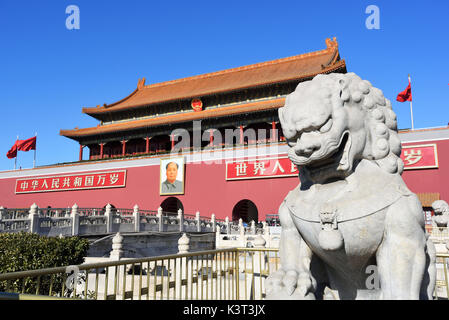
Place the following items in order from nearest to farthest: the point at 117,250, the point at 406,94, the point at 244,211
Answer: the point at 117,250 → the point at 406,94 → the point at 244,211

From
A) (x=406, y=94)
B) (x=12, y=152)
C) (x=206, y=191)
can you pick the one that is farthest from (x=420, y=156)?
(x=12, y=152)

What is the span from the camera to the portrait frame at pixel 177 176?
1881cm

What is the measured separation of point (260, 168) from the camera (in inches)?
671

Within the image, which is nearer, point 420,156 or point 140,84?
point 420,156

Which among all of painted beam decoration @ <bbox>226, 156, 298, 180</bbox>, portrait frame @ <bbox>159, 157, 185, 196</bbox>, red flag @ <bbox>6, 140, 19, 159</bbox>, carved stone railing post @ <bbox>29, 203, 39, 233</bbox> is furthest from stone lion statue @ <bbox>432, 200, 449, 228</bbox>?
red flag @ <bbox>6, 140, 19, 159</bbox>

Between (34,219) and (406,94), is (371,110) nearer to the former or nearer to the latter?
(34,219)

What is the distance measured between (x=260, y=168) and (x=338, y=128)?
15051 mm

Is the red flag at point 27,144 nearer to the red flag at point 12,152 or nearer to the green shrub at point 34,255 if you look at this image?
the red flag at point 12,152

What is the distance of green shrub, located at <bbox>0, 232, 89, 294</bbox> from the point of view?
5.39 meters

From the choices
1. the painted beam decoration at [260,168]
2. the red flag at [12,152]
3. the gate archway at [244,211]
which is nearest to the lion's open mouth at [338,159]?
the painted beam decoration at [260,168]

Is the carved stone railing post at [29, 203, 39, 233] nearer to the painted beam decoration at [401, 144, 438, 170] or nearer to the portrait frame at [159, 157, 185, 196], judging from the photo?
the portrait frame at [159, 157, 185, 196]

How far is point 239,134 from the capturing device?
1973cm
